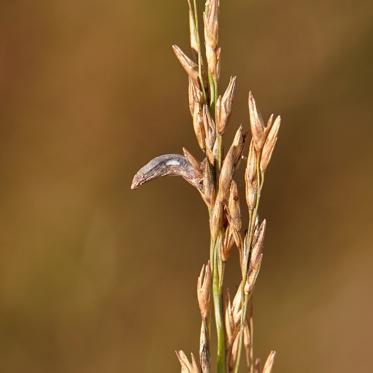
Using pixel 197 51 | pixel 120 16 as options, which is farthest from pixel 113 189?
pixel 197 51

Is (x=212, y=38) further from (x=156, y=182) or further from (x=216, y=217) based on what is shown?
(x=156, y=182)

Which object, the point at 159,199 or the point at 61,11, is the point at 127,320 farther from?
the point at 61,11

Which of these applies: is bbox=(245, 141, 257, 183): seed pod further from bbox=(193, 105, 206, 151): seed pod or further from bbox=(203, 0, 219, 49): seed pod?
bbox=(203, 0, 219, 49): seed pod

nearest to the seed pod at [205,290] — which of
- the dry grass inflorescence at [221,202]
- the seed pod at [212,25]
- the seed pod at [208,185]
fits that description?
the dry grass inflorescence at [221,202]

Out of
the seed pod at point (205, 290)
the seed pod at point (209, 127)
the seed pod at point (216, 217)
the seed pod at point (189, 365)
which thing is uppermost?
the seed pod at point (209, 127)

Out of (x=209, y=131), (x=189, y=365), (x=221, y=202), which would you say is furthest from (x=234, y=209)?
(x=189, y=365)

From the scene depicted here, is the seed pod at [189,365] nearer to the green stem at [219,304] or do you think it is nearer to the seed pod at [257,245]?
the green stem at [219,304]
